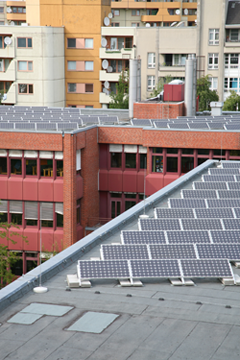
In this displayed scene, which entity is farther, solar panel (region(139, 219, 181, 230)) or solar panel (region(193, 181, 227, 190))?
solar panel (region(193, 181, 227, 190))

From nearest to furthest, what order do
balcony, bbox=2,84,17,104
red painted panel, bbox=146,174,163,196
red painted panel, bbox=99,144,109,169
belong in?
red painted panel, bbox=146,174,163,196 < red painted panel, bbox=99,144,109,169 < balcony, bbox=2,84,17,104

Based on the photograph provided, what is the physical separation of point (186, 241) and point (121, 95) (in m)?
60.3

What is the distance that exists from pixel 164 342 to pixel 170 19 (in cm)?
11817

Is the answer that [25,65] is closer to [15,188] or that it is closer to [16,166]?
[16,166]

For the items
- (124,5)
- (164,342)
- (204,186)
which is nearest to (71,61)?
(124,5)

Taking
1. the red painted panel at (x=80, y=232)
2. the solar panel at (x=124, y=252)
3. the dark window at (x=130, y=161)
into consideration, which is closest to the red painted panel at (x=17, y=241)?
the red painted panel at (x=80, y=232)

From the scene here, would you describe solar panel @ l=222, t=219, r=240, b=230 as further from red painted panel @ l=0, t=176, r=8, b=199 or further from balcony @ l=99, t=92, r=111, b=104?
balcony @ l=99, t=92, r=111, b=104

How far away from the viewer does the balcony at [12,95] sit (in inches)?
3378

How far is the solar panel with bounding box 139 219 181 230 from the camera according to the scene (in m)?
24.2

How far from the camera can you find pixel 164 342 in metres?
14.6

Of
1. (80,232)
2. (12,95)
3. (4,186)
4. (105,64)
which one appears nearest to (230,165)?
(80,232)

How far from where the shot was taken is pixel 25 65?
281 feet

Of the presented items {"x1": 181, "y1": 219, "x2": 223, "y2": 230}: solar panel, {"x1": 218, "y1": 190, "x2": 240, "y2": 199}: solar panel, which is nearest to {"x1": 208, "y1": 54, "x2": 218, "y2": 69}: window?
{"x1": 218, "y1": 190, "x2": 240, "y2": 199}: solar panel

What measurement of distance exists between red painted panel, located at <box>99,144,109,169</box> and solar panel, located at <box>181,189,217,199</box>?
56.5ft
